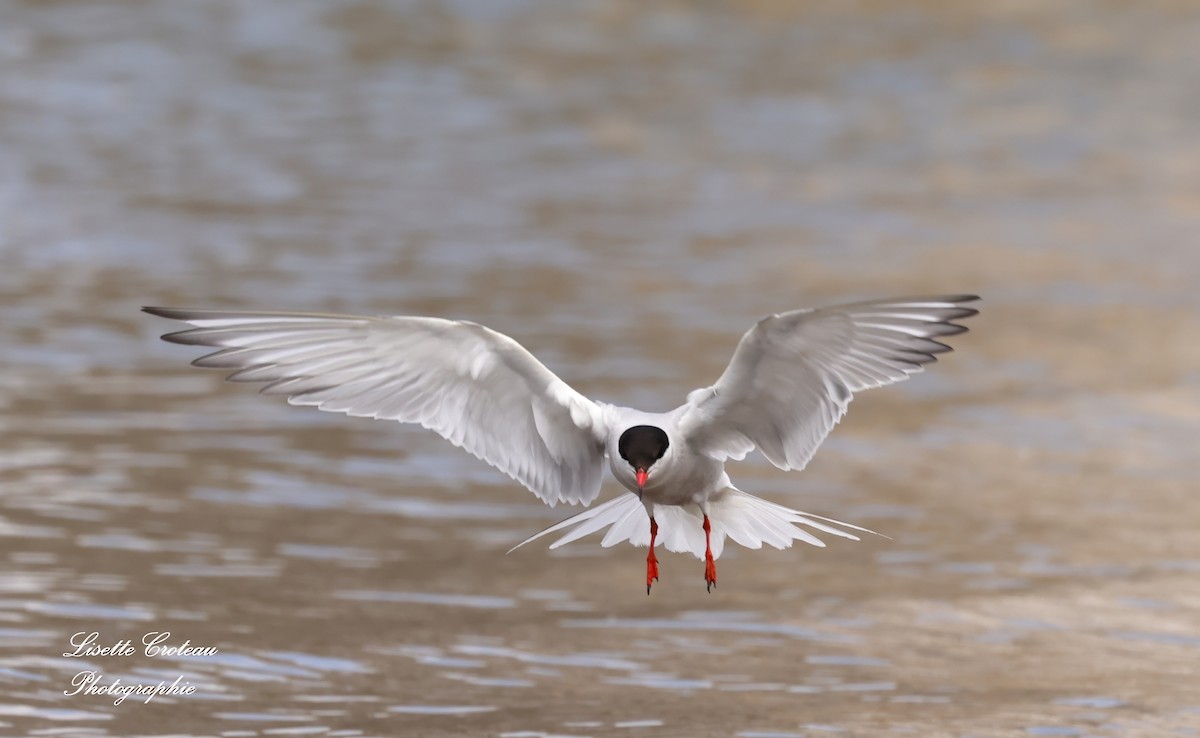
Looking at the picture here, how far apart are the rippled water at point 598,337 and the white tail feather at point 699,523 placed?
0.50 m

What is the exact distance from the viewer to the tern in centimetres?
524

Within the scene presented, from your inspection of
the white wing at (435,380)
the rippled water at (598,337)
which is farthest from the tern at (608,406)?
the rippled water at (598,337)

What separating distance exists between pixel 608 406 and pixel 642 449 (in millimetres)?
548

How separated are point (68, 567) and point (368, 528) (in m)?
A: 1.31

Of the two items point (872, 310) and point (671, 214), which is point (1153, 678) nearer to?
point (872, 310)

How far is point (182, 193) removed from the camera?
14.0 m

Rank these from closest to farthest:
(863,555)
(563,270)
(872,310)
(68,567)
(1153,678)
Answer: (872,310) < (1153,678) < (68,567) < (863,555) < (563,270)

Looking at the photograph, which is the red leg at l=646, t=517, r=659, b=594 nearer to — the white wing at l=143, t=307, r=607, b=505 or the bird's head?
the white wing at l=143, t=307, r=607, b=505

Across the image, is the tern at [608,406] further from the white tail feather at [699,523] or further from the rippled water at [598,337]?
the rippled water at [598,337]

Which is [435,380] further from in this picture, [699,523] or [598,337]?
[598,337]

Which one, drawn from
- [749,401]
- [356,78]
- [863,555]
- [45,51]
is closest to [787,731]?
[749,401]

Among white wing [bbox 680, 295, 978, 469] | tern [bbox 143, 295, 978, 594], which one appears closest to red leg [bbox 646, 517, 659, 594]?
tern [bbox 143, 295, 978, 594]

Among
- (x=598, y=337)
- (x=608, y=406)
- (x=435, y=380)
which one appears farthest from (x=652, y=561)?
(x=598, y=337)

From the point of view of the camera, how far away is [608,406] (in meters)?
5.75
